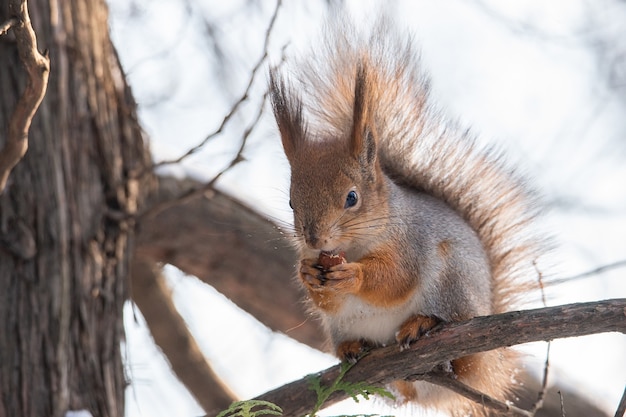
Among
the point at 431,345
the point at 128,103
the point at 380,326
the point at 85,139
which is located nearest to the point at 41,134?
the point at 85,139

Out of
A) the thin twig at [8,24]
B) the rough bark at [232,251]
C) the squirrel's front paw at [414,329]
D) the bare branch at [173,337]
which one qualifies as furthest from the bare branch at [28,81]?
the bare branch at [173,337]

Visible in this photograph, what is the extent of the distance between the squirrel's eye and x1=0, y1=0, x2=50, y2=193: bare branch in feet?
2.46

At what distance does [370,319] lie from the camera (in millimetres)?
2137

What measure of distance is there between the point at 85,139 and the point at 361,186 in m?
0.94

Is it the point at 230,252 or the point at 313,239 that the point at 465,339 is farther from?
the point at 230,252

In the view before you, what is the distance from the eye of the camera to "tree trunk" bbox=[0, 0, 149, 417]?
231 cm

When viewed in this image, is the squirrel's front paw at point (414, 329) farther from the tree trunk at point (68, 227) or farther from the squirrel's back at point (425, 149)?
the tree trunk at point (68, 227)

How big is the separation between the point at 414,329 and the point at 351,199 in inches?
13.7

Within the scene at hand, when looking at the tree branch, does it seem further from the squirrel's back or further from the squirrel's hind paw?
the squirrel's back

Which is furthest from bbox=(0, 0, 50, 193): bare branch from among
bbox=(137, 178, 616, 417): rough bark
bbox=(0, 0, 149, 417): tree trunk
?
bbox=(137, 178, 616, 417): rough bark

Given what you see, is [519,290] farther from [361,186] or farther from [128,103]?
[128,103]

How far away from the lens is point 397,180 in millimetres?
2529

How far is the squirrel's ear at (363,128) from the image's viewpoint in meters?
2.10

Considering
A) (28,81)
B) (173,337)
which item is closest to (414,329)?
(28,81)
